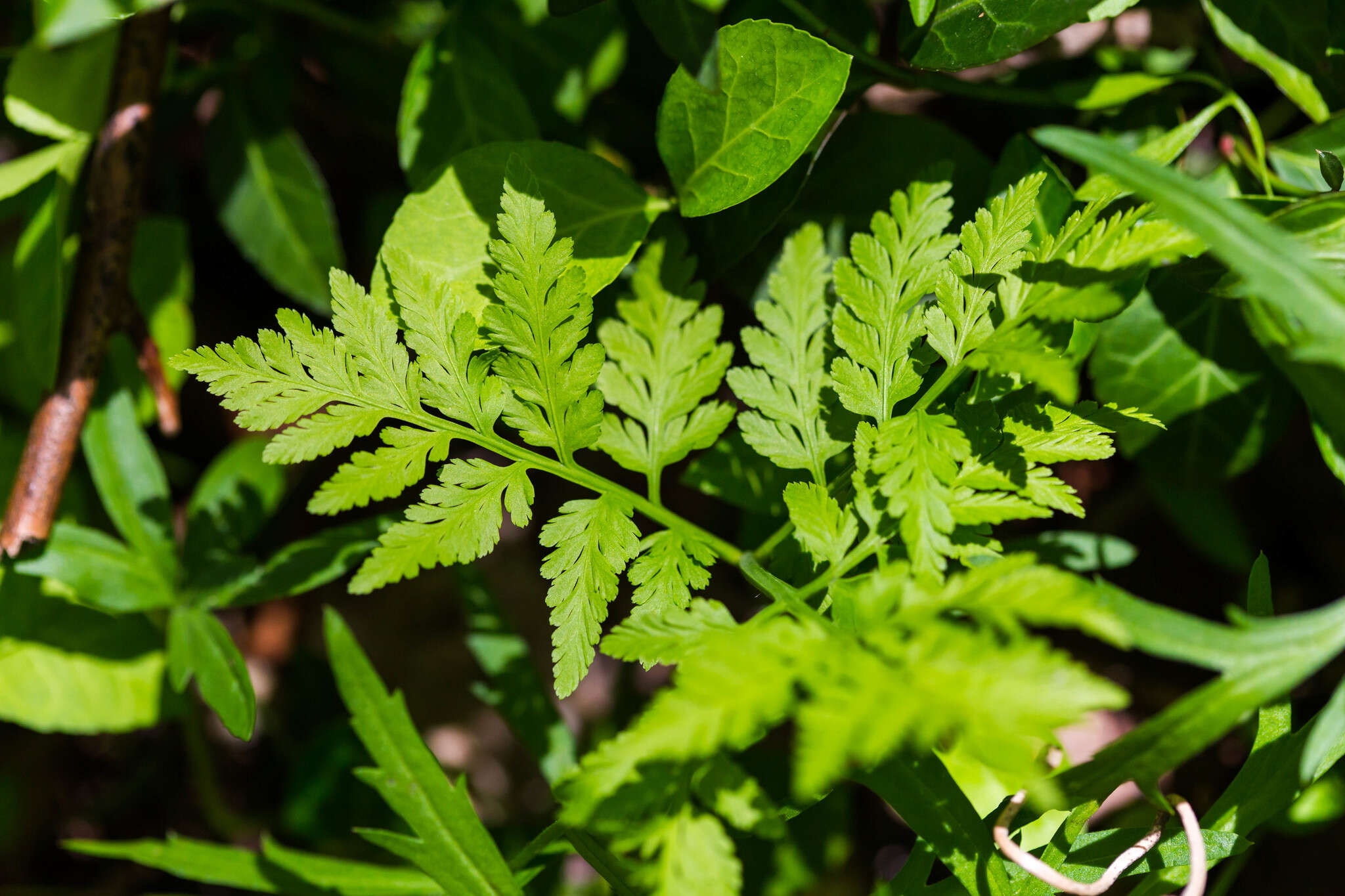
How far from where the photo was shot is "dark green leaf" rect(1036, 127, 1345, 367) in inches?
26.7

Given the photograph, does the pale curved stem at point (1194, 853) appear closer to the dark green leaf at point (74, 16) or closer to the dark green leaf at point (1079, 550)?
the dark green leaf at point (1079, 550)

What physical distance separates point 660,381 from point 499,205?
11.3 inches

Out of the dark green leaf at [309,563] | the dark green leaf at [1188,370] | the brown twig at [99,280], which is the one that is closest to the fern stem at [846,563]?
the dark green leaf at [1188,370]

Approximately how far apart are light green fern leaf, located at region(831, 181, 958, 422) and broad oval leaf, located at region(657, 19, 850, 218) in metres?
0.13

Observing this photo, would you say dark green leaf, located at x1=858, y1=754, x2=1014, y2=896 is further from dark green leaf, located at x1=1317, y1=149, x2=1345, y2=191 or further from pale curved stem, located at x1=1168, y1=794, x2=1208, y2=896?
dark green leaf, located at x1=1317, y1=149, x2=1345, y2=191

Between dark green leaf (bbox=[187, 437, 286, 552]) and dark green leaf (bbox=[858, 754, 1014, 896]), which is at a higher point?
dark green leaf (bbox=[187, 437, 286, 552])

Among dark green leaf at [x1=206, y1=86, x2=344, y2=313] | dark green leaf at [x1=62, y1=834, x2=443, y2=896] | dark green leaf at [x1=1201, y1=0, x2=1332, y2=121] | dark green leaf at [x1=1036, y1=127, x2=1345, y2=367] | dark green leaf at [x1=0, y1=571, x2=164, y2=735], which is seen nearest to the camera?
dark green leaf at [x1=1036, y1=127, x2=1345, y2=367]

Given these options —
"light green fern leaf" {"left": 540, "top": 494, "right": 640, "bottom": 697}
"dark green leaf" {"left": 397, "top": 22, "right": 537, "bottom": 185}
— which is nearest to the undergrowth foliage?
"light green fern leaf" {"left": 540, "top": 494, "right": 640, "bottom": 697}

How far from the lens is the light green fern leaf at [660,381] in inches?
39.7

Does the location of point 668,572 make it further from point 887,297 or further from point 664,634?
point 887,297

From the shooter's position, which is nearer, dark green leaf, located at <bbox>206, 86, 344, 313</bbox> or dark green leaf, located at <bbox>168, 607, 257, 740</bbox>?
dark green leaf, located at <bbox>168, 607, 257, 740</bbox>

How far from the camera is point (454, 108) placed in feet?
4.10

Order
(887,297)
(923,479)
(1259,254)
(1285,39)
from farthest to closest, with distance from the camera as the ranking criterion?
1. (1285,39)
2. (887,297)
3. (923,479)
4. (1259,254)

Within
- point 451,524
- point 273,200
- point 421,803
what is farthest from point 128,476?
point 451,524
